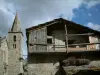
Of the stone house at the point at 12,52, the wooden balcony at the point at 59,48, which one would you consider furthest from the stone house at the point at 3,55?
the wooden balcony at the point at 59,48

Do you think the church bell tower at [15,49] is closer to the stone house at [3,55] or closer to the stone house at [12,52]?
the stone house at [12,52]

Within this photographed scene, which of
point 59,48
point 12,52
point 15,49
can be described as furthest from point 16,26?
point 59,48

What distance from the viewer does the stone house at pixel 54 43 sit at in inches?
957

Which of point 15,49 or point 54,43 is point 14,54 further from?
point 54,43

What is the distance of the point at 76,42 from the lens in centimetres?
2602

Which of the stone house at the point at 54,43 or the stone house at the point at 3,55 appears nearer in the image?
the stone house at the point at 54,43

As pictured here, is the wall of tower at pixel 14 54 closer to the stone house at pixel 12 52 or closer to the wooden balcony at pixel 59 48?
the stone house at pixel 12 52

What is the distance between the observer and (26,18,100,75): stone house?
2431cm

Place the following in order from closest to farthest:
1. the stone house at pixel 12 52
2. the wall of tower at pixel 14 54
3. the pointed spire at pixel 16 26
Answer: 1. the stone house at pixel 12 52
2. the wall of tower at pixel 14 54
3. the pointed spire at pixel 16 26

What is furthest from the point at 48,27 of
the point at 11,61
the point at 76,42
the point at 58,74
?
the point at 11,61

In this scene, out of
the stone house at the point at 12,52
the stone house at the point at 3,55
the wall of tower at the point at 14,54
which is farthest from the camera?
the wall of tower at the point at 14,54

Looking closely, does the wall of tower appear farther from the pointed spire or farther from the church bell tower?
the pointed spire

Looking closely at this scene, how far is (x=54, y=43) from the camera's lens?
25.7m

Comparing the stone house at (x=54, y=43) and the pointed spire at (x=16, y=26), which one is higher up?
the pointed spire at (x=16, y=26)
